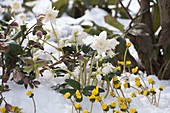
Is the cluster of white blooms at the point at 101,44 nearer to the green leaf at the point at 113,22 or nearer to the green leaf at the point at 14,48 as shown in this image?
the green leaf at the point at 14,48

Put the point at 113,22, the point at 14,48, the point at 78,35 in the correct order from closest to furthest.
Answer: the point at 14,48
the point at 78,35
the point at 113,22

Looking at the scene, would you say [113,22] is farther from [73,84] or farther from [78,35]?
[73,84]

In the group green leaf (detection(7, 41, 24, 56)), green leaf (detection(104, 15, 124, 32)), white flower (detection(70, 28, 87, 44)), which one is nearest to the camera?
green leaf (detection(7, 41, 24, 56))

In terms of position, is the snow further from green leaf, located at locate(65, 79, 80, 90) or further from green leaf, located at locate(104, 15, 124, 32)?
green leaf, located at locate(104, 15, 124, 32)

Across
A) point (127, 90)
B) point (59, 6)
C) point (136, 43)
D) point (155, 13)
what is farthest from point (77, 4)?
point (127, 90)

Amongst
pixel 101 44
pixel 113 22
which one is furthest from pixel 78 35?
pixel 113 22

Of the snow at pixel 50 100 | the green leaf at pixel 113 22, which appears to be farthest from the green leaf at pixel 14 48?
the green leaf at pixel 113 22

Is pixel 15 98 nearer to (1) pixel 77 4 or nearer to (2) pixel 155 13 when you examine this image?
(2) pixel 155 13

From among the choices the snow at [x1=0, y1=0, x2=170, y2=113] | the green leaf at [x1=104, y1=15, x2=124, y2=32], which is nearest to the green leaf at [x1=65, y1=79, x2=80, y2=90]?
the snow at [x1=0, y1=0, x2=170, y2=113]

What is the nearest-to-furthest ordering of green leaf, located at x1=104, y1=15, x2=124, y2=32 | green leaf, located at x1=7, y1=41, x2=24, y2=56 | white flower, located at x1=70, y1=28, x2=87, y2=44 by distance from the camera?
green leaf, located at x1=7, y1=41, x2=24, y2=56
white flower, located at x1=70, y1=28, x2=87, y2=44
green leaf, located at x1=104, y1=15, x2=124, y2=32

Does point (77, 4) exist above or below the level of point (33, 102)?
above

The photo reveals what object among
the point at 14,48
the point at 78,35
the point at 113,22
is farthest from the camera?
the point at 113,22
